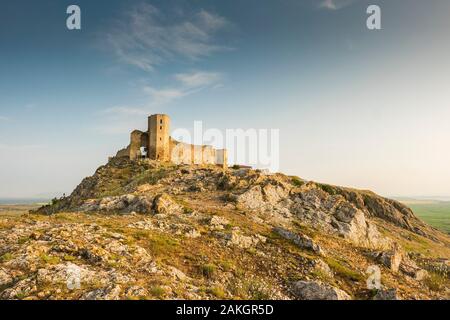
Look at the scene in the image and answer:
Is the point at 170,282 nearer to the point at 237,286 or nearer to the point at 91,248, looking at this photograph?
the point at 237,286

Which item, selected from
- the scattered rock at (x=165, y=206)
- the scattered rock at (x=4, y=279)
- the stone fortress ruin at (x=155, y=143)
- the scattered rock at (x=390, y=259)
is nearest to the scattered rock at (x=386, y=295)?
the scattered rock at (x=390, y=259)

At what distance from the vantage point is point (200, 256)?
1798 cm

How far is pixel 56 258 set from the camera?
14.5 meters

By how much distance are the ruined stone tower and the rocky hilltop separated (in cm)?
3011

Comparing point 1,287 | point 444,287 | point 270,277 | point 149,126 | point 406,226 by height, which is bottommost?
point 406,226

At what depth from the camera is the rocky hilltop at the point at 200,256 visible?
12.9 meters

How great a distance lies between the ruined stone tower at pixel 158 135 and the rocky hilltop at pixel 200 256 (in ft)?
98.8

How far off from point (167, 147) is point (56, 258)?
5281cm

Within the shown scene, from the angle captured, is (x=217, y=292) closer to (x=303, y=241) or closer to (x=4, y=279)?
(x=4, y=279)

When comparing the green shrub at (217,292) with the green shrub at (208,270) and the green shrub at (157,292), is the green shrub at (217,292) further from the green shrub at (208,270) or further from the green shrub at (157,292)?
the green shrub at (157,292)

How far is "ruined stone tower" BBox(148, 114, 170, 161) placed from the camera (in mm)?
64688

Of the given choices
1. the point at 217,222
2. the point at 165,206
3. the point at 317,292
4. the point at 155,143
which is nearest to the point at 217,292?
the point at 317,292
